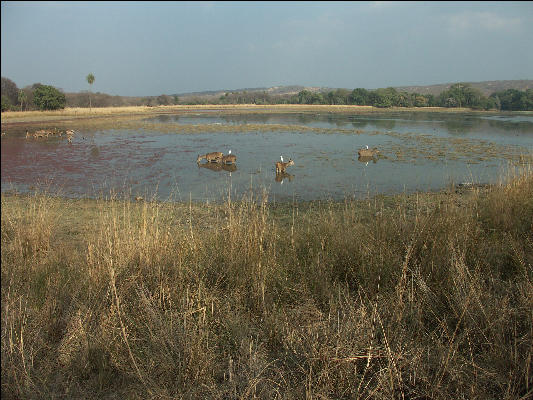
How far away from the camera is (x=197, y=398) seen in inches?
77.1

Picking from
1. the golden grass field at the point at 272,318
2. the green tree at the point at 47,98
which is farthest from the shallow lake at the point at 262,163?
the green tree at the point at 47,98

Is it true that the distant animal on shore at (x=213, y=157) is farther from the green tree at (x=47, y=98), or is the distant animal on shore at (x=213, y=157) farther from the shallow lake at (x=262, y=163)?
the green tree at (x=47, y=98)

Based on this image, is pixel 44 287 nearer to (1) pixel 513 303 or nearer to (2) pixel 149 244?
(2) pixel 149 244

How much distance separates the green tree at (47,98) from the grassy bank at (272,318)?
3327 cm

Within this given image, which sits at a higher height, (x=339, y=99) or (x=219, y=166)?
(x=339, y=99)

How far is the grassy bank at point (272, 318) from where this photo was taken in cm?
197

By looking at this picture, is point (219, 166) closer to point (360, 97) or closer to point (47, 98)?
point (47, 98)

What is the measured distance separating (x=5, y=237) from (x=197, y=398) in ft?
10.8

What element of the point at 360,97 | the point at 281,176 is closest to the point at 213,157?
the point at 281,176

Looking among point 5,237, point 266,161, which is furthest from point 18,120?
→ point 5,237

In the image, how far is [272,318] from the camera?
250 cm

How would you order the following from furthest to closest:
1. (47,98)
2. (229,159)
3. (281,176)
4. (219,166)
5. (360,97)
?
(360,97) → (47,98) → (229,159) → (219,166) → (281,176)

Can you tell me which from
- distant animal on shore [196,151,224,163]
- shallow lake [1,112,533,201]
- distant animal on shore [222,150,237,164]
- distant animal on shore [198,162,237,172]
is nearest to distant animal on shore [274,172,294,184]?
shallow lake [1,112,533,201]

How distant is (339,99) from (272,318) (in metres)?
65.8
